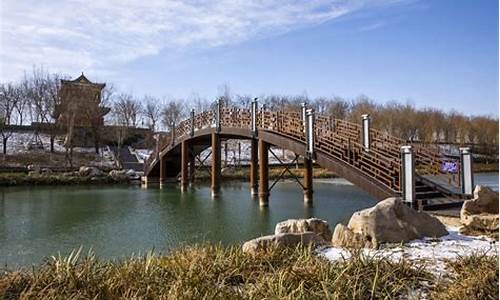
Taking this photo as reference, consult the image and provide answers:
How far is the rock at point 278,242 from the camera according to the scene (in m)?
4.89

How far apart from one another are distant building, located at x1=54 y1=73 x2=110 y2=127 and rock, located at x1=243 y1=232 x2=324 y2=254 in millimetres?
36371

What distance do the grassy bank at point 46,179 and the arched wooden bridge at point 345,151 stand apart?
362 inches

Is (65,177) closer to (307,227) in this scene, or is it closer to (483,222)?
(307,227)

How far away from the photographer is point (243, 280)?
13.3ft

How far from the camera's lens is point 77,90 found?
1762 inches

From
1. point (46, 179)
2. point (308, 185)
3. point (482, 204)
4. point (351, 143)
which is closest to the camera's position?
point (482, 204)

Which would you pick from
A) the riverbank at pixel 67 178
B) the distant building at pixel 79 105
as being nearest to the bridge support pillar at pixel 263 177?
the riverbank at pixel 67 178

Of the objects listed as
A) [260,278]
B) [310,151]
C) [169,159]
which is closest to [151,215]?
[310,151]

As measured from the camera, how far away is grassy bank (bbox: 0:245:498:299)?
11.4 feet

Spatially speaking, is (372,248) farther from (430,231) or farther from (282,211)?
(282,211)

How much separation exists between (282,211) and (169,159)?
15.8 m

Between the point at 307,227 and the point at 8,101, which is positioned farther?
the point at 8,101

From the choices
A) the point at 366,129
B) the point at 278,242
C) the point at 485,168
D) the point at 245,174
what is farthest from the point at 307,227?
the point at 485,168

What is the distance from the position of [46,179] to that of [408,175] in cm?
2451
